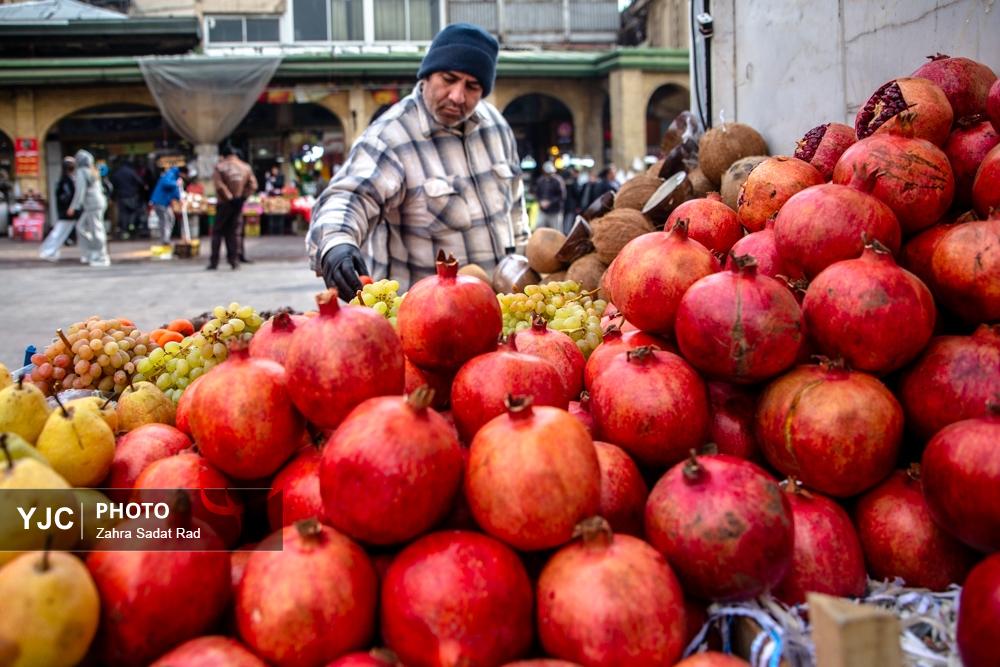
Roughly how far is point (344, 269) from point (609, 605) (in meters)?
2.26

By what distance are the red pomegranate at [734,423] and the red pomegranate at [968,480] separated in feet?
1.22

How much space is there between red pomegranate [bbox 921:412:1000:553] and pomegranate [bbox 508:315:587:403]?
2.60ft

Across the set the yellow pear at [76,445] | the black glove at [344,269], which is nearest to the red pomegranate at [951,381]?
the yellow pear at [76,445]

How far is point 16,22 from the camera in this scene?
773 inches

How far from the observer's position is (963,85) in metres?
2.24

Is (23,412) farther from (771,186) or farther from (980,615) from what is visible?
(771,186)

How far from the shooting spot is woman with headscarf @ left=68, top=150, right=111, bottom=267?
15.7m

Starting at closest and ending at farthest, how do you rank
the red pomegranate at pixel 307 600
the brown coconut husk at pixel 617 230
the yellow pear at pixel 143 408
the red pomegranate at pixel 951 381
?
the red pomegranate at pixel 307 600
the red pomegranate at pixel 951 381
the yellow pear at pixel 143 408
the brown coconut husk at pixel 617 230

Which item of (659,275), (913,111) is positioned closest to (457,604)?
(659,275)

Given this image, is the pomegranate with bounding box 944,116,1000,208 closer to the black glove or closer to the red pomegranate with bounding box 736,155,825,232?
the red pomegranate with bounding box 736,155,825,232

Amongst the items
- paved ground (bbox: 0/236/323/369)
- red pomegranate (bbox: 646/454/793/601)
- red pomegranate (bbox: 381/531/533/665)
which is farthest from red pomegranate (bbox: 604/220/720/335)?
paved ground (bbox: 0/236/323/369)

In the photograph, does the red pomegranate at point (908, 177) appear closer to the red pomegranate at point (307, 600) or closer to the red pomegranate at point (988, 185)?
the red pomegranate at point (988, 185)

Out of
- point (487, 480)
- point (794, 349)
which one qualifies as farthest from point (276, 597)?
point (794, 349)

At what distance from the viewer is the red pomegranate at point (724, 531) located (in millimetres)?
1273
